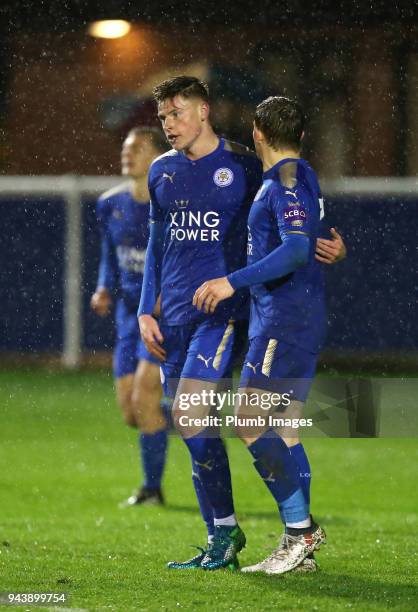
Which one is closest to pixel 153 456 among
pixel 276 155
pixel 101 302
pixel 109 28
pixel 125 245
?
pixel 101 302

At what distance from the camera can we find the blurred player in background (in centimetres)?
799

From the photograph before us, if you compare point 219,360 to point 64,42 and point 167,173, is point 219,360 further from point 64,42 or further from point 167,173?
point 64,42

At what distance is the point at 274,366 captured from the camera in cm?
544

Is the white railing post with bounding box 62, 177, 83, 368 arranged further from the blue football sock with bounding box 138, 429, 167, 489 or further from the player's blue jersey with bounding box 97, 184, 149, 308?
the blue football sock with bounding box 138, 429, 167, 489

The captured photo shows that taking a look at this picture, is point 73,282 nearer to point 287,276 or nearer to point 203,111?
point 203,111

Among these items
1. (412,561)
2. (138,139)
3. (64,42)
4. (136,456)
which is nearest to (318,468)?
(136,456)

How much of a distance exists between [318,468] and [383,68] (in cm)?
977

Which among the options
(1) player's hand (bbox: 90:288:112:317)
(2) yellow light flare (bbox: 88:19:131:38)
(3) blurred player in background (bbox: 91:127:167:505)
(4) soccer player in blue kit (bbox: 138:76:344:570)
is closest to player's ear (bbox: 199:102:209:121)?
→ (4) soccer player in blue kit (bbox: 138:76:344:570)

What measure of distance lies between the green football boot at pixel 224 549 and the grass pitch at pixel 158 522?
95 mm

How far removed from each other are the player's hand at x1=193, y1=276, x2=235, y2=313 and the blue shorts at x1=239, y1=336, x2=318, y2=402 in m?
0.29

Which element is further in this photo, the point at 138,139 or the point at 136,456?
the point at 136,456

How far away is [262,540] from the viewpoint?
6648 mm

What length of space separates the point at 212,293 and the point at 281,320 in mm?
330

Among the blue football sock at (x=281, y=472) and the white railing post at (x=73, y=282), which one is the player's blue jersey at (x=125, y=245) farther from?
the white railing post at (x=73, y=282)
